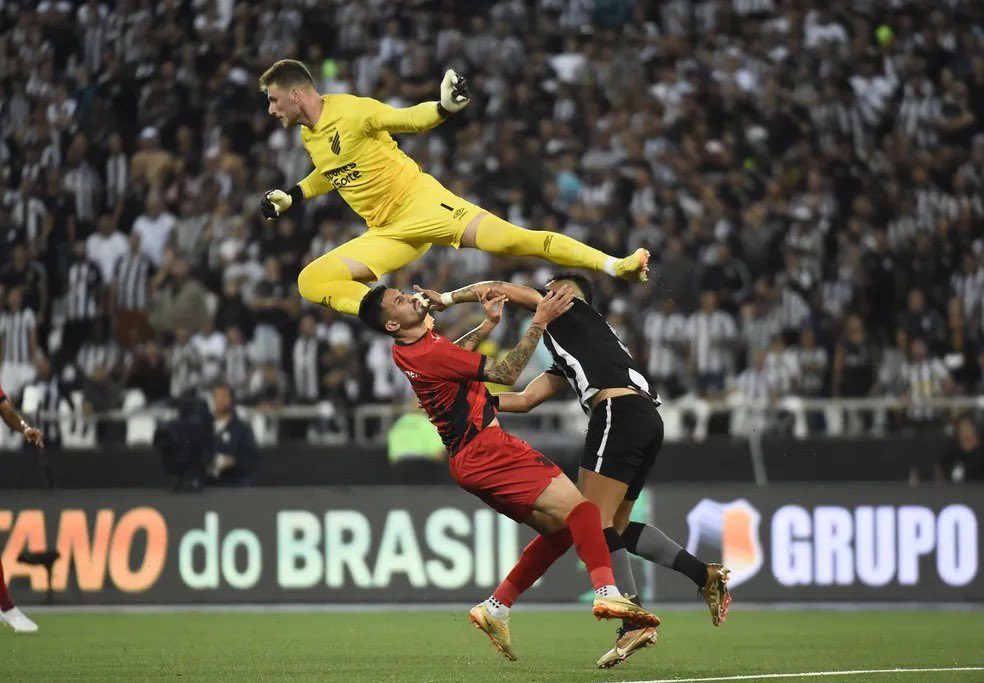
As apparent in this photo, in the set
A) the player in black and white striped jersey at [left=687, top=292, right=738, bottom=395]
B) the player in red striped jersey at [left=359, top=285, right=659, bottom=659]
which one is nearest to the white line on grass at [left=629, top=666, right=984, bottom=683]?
the player in red striped jersey at [left=359, top=285, right=659, bottom=659]

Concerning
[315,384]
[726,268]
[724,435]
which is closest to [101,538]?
[315,384]

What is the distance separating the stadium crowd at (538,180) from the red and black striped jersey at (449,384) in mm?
7041

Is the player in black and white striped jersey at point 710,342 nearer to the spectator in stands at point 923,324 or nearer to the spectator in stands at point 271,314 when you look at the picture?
the spectator in stands at point 923,324

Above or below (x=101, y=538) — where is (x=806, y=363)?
above

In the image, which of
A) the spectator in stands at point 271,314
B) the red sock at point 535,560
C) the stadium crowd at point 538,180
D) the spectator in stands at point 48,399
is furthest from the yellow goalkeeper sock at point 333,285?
the spectator in stands at point 271,314

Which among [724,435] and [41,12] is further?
[41,12]

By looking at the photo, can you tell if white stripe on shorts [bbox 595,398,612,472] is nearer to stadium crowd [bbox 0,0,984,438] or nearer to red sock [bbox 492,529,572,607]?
red sock [bbox 492,529,572,607]

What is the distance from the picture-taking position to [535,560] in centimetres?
941

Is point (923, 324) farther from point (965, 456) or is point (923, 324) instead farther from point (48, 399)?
point (48, 399)

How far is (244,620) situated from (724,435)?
5672mm

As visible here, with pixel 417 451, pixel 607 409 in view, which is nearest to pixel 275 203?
pixel 607 409

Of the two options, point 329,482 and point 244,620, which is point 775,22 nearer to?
point 329,482

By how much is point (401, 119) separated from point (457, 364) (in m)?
1.88

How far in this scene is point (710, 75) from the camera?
68.3 ft
